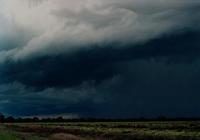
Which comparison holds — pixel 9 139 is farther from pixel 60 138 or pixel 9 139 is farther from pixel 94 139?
pixel 94 139

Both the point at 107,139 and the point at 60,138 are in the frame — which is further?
the point at 107,139

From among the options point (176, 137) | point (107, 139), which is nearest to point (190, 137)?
point (176, 137)

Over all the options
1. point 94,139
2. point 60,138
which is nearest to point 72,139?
point 60,138

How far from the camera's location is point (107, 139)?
209ft

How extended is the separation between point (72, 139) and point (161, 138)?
11.4 metres

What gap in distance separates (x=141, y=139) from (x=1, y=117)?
134174mm

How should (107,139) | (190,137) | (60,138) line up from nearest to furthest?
(190,137), (60,138), (107,139)

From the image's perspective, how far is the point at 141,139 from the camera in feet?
199

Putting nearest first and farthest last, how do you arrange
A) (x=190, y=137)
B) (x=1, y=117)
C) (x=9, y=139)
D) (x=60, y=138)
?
(x=9, y=139) → (x=190, y=137) → (x=60, y=138) → (x=1, y=117)

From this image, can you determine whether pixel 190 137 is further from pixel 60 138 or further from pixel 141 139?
pixel 60 138

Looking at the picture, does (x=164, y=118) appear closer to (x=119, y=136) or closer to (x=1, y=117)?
(x=1, y=117)

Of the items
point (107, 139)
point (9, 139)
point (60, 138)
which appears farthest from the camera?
point (107, 139)

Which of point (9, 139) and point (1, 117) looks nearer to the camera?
point (9, 139)

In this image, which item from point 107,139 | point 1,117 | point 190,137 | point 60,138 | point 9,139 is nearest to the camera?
point 9,139
